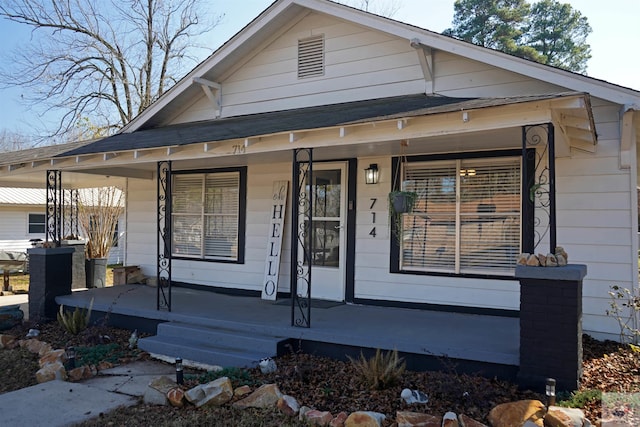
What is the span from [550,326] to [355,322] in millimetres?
2402

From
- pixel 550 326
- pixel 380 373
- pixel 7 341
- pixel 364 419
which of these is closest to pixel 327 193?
pixel 380 373

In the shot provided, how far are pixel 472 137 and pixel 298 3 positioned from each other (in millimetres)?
3819

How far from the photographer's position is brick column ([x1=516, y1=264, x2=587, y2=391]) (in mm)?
4117

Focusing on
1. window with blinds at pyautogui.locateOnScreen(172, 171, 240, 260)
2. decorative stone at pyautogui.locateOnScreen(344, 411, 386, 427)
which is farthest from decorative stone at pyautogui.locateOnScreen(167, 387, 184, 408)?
window with blinds at pyautogui.locateOnScreen(172, 171, 240, 260)

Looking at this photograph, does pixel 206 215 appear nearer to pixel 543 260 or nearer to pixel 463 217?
pixel 463 217

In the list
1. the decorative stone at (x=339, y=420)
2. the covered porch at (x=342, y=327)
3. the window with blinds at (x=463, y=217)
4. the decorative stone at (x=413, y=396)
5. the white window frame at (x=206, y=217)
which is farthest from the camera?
the white window frame at (x=206, y=217)

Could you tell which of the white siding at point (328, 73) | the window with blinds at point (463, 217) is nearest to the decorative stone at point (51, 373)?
the window with blinds at point (463, 217)

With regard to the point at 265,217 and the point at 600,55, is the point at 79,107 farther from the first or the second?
the point at 600,55

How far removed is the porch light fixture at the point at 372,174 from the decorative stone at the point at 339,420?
4.00 metres

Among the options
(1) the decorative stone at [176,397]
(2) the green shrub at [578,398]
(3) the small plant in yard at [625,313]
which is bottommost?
(1) the decorative stone at [176,397]

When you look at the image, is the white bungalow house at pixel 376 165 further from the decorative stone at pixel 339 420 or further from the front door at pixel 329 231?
the decorative stone at pixel 339 420

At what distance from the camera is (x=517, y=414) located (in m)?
3.67

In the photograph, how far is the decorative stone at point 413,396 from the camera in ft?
13.4

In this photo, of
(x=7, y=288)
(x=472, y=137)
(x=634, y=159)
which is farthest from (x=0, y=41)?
(x=634, y=159)
